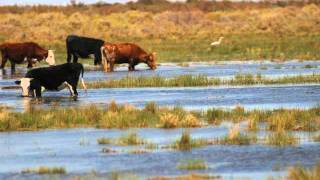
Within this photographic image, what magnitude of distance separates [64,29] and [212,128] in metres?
70.3

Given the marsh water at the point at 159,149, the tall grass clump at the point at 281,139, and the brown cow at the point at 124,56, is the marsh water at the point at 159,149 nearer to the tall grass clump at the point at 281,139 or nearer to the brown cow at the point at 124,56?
the tall grass clump at the point at 281,139

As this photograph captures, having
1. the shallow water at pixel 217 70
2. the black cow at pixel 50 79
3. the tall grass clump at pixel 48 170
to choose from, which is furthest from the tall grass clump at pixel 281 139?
the shallow water at pixel 217 70

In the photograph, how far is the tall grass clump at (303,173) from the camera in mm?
12859

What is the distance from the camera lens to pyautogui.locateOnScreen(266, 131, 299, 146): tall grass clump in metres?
16.9

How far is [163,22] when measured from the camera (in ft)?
317

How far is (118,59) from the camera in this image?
41.4 metres

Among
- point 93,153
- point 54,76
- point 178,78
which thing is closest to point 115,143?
point 93,153

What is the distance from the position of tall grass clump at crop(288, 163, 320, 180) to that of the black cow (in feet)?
46.9

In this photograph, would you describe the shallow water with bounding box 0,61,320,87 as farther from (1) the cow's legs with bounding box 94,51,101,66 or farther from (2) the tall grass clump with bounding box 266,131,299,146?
(2) the tall grass clump with bounding box 266,131,299,146

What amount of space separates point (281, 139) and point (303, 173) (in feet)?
13.1

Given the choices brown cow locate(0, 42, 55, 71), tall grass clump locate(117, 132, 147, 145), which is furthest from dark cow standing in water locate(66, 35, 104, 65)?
tall grass clump locate(117, 132, 147, 145)

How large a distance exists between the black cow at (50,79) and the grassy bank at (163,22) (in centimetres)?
4503

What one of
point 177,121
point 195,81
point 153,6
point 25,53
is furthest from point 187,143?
point 153,6

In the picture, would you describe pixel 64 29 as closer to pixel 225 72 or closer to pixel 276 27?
pixel 276 27
